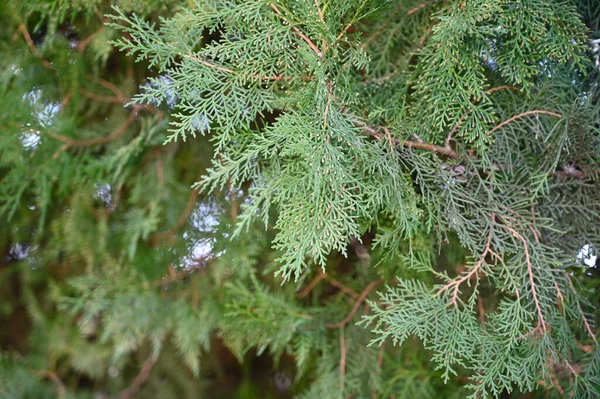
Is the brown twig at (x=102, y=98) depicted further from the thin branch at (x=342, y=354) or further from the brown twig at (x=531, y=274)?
the brown twig at (x=531, y=274)

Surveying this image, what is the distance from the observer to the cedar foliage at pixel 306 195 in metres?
0.57

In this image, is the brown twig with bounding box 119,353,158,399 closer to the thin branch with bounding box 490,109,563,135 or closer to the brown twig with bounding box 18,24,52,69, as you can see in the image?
the brown twig with bounding box 18,24,52,69

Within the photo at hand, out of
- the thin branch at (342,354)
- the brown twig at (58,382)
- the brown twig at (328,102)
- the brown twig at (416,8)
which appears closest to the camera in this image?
the brown twig at (328,102)

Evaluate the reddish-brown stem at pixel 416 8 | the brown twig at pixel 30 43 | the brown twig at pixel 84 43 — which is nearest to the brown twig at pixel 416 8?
the reddish-brown stem at pixel 416 8

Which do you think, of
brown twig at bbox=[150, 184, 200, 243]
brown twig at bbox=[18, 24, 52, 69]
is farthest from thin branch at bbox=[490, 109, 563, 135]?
brown twig at bbox=[18, 24, 52, 69]

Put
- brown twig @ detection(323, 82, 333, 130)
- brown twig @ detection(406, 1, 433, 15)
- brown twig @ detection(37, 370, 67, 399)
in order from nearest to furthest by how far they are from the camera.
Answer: brown twig @ detection(323, 82, 333, 130) < brown twig @ detection(406, 1, 433, 15) < brown twig @ detection(37, 370, 67, 399)

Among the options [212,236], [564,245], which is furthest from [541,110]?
[212,236]

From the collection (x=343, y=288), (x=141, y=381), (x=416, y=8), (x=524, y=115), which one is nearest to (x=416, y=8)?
(x=416, y=8)

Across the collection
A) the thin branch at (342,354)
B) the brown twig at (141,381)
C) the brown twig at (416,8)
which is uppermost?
the brown twig at (416,8)

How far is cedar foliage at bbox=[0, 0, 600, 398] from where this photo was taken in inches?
22.5

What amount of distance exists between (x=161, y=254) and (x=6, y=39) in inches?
19.8

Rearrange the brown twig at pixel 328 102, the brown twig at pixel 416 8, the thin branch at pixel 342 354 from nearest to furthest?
the brown twig at pixel 328 102, the brown twig at pixel 416 8, the thin branch at pixel 342 354

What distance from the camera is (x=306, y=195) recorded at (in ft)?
1.80

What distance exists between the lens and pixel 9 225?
99 cm
